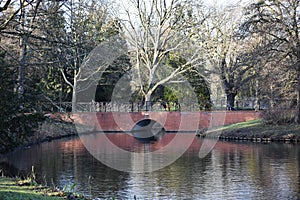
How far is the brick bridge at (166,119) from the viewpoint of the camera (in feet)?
111

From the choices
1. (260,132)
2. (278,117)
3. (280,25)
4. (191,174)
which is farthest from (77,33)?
(278,117)

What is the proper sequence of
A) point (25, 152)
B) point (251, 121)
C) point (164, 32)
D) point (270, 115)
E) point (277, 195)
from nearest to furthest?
point (277, 195) < point (25, 152) < point (270, 115) < point (251, 121) < point (164, 32)

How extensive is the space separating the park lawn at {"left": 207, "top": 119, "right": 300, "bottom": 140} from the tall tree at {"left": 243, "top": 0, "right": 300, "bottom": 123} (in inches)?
71.0

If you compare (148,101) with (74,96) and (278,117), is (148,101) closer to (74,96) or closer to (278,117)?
(74,96)

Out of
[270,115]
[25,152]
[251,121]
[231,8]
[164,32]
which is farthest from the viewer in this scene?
[164,32]

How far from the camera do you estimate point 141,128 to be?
39625mm

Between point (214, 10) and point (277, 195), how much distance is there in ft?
86.1

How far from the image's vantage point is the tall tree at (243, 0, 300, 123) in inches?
981

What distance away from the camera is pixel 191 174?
1602cm

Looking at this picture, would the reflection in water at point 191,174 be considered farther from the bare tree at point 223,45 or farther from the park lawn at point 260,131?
the bare tree at point 223,45

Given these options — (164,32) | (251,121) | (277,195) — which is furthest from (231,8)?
(277,195)

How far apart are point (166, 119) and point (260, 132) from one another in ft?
32.8

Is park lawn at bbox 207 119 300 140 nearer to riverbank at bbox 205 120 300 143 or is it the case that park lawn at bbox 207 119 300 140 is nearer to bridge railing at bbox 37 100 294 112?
riverbank at bbox 205 120 300 143

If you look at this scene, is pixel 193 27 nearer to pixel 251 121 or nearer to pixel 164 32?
pixel 164 32
